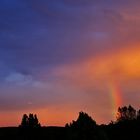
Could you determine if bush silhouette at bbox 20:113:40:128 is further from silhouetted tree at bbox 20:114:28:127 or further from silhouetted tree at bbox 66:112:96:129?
silhouetted tree at bbox 66:112:96:129

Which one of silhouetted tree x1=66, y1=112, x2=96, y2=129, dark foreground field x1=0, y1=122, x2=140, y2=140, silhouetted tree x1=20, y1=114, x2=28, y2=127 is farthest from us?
silhouetted tree x1=20, y1=114, x2=28, y2=127

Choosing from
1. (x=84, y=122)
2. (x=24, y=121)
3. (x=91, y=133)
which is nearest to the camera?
(x=91, y=133)

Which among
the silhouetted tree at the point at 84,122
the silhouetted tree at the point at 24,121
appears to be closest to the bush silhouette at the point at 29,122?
the silhouetted tree at the point at 24,121

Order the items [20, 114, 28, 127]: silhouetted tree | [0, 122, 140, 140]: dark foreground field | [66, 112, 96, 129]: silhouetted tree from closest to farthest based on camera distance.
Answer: [0, 122, 140, 140]: dark foreground field → [66, 112, 96, 129]: silhouetted tree → [20, 114, 28, 127]: silhouetted tree

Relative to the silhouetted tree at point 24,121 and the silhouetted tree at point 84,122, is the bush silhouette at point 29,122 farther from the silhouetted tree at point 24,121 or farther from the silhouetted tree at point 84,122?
the silhouetted tree at point 84,122

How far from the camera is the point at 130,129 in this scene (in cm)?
16725

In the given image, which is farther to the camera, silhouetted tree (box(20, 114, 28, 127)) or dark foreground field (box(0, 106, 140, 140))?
silhouetted tree (box(20, 114, 28, 127))

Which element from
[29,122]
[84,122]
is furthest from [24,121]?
[84,122]

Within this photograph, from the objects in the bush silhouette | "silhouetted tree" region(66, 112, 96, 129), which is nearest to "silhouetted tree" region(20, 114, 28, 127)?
the bush silhouette

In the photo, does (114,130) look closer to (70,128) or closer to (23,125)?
(23,125)

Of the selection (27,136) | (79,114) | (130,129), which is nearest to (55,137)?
A: (130,129)

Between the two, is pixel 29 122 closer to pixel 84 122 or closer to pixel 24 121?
pixel 24 121

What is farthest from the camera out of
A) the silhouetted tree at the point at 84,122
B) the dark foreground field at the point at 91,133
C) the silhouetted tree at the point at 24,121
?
the silhouetted tree at the point at 24,121

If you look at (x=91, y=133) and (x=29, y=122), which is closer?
(x=91, y=133)
